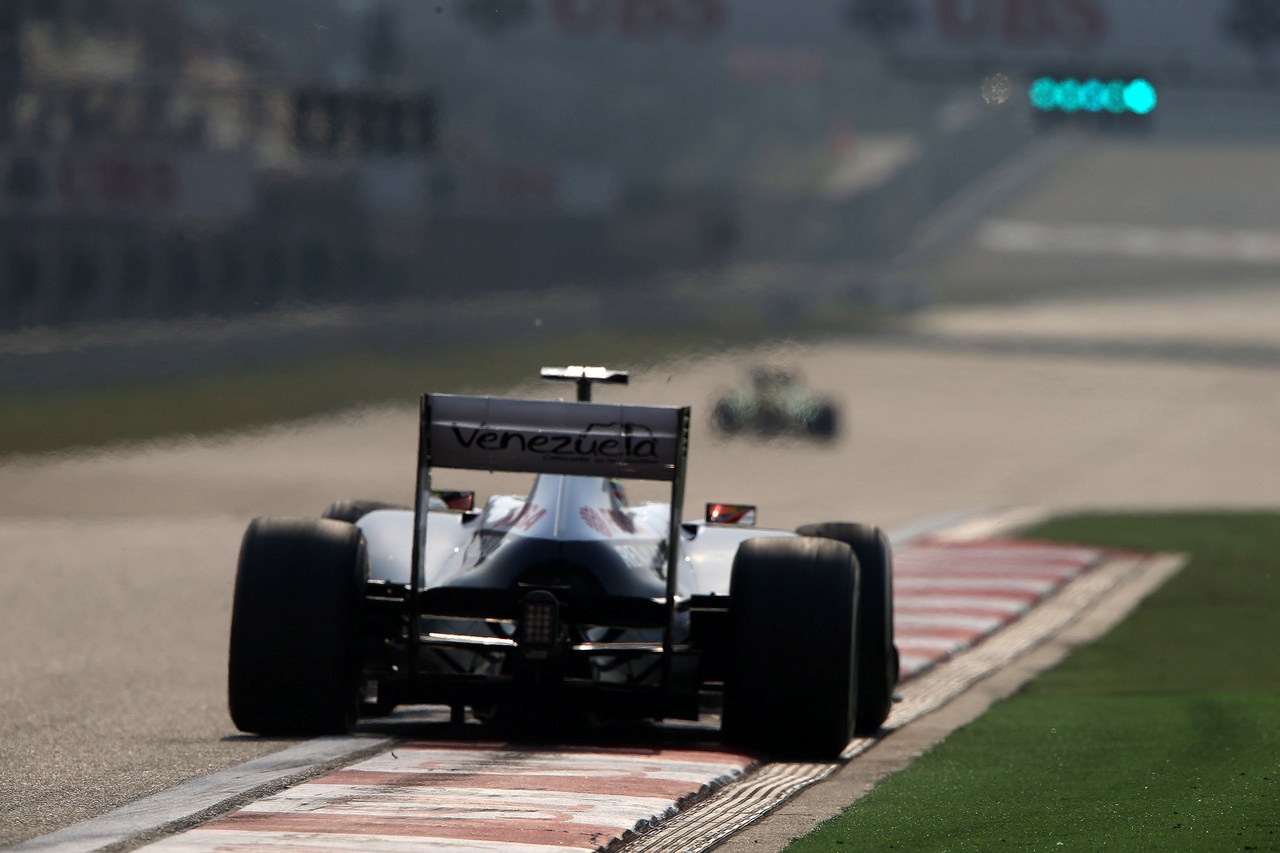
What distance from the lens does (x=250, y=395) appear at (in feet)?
109

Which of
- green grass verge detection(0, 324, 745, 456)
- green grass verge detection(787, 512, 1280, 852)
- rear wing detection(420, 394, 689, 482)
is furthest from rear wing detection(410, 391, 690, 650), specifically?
green grass verge detection(0, 324, 745, 456)

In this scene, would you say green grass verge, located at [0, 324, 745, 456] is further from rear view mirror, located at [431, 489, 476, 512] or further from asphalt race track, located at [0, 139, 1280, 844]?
rear view mirror, located at [431, 489, 476, 512]

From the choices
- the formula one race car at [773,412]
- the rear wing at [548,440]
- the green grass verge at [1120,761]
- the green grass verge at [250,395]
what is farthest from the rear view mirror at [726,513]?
the formula one race car at [773,412]

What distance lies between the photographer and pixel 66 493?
24531 millimetres

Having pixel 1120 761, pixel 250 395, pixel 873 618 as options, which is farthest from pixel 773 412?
pixel 1120 761

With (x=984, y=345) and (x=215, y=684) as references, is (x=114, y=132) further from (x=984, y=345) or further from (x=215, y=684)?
(x=215, y=684)

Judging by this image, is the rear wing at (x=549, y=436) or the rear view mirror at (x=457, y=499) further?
the rear view mirror at (x=457, y=499)

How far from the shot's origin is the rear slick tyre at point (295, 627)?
8023 mm

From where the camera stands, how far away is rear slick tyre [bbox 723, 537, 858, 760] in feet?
25.8

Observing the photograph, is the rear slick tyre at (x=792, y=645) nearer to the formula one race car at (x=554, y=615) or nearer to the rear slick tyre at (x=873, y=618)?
the formula one race car at (x=554, y=615)

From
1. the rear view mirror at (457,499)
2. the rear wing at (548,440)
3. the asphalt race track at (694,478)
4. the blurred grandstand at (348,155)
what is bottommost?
the asphalt race track at (694,478)

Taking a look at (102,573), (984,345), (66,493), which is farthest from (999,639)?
(984,345)

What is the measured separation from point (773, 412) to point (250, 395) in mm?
8538

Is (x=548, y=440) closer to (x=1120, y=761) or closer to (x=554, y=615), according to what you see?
(x=554, y=615)
